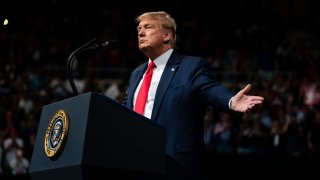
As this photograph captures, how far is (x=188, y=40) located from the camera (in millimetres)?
14352

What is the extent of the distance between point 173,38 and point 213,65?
8.99m

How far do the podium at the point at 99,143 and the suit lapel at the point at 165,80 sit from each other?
1.39 ft

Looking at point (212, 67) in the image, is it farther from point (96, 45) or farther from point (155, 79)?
point (96, 45)

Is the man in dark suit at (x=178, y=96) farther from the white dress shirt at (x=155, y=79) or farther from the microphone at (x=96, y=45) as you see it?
the microphone at (x=96, y=45)

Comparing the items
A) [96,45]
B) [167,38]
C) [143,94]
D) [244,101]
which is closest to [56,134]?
[96,45]

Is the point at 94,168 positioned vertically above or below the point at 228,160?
above

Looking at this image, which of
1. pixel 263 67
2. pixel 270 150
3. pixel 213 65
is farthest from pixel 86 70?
pixel 270 150

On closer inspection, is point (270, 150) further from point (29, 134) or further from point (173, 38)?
point (173, 38)

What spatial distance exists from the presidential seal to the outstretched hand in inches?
31.5

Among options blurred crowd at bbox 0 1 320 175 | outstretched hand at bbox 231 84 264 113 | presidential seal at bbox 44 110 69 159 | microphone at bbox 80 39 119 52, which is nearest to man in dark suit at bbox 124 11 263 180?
outstretched hand at bbox 231 84 264 113

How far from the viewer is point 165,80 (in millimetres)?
3816

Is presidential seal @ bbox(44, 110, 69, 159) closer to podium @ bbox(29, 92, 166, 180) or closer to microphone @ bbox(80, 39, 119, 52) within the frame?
podium @ bbox(29, 92, 166, 180)

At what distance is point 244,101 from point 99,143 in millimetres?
739

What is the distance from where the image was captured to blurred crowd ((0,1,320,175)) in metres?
8.72
